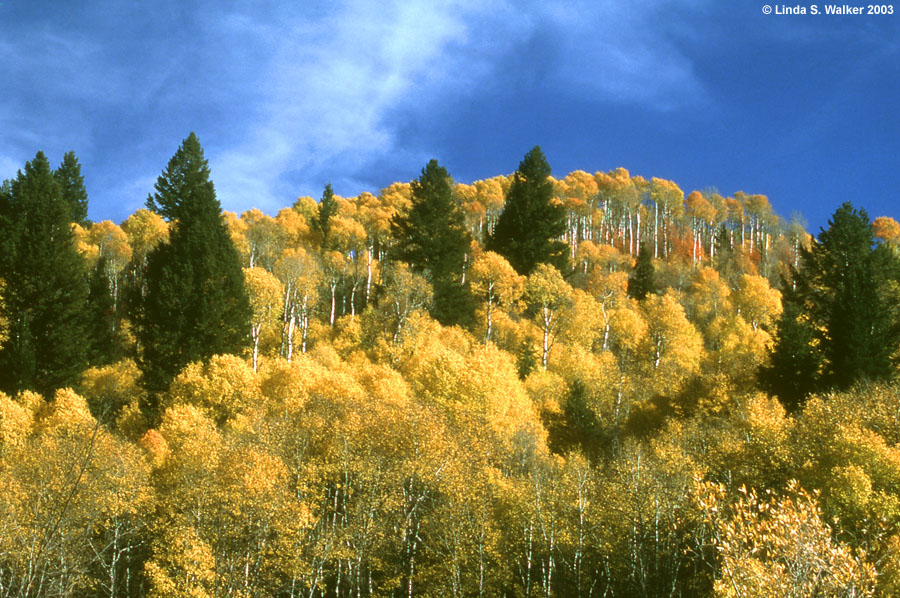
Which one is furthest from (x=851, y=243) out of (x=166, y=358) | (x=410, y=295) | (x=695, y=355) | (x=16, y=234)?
(x=16, y=234)

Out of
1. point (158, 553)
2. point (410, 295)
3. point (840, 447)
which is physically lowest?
point (158, 553)

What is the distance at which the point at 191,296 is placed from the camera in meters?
48.7

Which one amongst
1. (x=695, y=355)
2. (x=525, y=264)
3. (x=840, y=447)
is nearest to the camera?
(x=840, y=447)

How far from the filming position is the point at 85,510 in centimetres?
3278

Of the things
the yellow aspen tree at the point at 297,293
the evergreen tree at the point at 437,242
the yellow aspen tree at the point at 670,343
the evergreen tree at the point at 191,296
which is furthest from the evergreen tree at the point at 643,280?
the evergreen tree at the point at 191,296

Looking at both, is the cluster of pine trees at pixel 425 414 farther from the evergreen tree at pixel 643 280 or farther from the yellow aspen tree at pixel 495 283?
the evergreen tree at pixel 643 280

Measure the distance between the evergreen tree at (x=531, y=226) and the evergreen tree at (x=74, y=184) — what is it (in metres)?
59.4

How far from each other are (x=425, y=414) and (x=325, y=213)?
5228cm

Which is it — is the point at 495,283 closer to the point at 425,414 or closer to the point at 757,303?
the point at 425,414

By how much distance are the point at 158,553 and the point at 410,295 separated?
27.2 metres

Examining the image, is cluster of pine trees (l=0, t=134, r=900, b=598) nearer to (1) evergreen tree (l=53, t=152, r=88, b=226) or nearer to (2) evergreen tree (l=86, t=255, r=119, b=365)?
(2) evergreen tree (l=86, t=255, r=119, b=365)

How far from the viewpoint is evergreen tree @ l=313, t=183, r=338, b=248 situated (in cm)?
8275

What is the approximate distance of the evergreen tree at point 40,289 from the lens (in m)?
44.9

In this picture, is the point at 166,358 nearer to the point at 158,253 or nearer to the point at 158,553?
the point at 158,253
